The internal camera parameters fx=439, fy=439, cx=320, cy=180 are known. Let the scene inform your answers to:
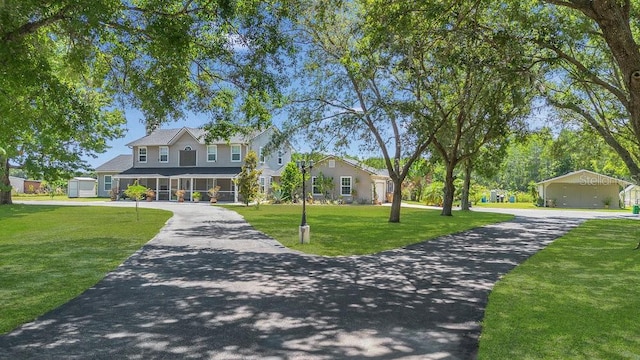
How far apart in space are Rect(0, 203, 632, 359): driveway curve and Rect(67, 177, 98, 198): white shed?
49197 millimetres

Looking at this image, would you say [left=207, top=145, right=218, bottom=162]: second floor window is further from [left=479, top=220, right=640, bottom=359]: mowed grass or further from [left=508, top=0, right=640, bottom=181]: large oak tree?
[left=479, top=220, right=640, bottom=359]: mowed grass

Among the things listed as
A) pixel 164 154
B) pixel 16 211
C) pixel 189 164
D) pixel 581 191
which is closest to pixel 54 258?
pixel 16 211

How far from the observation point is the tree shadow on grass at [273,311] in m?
4.53

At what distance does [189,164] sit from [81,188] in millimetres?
21830

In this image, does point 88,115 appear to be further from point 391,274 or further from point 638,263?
point 638,263

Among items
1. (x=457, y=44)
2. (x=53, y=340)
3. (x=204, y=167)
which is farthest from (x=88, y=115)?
(x=204, y=167)

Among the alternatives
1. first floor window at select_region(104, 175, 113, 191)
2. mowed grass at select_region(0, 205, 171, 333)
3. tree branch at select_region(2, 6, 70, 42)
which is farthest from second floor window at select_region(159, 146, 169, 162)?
tree branch at select_region(2, 6, 70, 42)

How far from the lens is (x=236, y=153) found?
1559 inches

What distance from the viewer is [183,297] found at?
667 centimetres

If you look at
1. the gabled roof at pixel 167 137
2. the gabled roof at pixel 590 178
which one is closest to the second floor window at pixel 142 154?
the gabled roof at pixel 167 137

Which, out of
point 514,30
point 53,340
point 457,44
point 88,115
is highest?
point 514,30

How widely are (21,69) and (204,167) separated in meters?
32.6

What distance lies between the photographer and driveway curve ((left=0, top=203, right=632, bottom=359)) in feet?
14.8

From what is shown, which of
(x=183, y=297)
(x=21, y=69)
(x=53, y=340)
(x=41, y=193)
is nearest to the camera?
(x=53, y=340)
